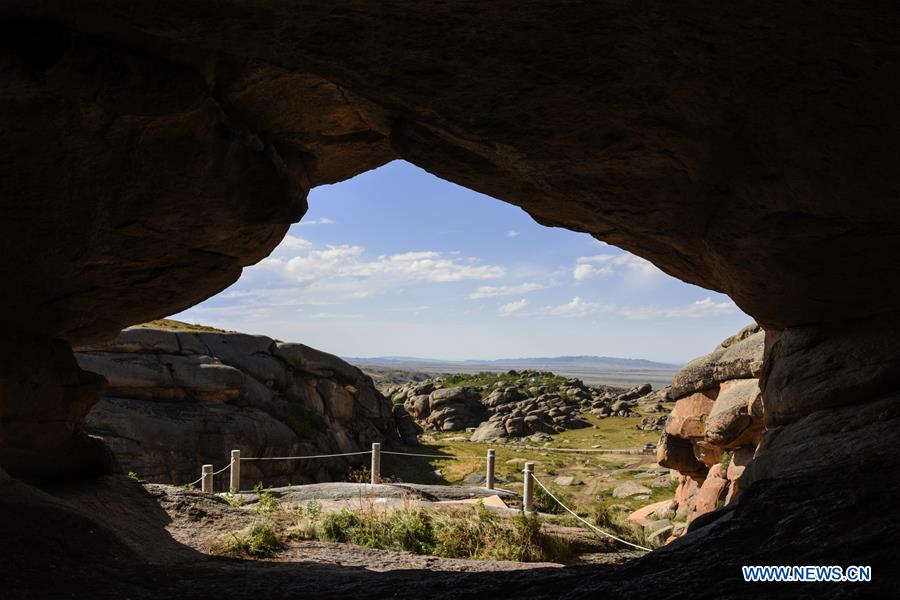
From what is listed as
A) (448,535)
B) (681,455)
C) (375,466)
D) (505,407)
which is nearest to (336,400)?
(375,466)

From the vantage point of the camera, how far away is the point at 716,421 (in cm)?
1400

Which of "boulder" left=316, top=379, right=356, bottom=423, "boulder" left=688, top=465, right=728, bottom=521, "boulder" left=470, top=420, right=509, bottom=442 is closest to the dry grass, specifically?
"boulder" left=316, top=379, right=356, bottom=423

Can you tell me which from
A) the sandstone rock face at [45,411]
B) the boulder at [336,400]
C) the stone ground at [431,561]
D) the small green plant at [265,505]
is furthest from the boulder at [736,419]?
the boulder at [336,400]

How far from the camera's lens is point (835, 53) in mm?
4750

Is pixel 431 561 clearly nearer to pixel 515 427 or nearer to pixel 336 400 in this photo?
pixel 336 400

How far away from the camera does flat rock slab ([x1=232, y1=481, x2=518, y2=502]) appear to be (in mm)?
13156

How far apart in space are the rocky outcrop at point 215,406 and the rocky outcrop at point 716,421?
472 inches

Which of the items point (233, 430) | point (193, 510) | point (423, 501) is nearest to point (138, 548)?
point (193, 510)

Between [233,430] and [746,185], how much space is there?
18.1 metres

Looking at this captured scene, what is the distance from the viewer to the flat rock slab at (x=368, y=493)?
518 inches

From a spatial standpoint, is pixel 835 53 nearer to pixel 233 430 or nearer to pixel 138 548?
pixel 138 548

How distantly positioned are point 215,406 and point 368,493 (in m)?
10.1

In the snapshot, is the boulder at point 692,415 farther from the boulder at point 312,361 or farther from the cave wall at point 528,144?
the boulder at point 312,361

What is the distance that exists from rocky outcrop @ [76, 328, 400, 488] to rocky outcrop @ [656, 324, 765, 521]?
1200cm
